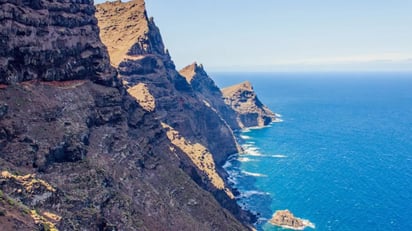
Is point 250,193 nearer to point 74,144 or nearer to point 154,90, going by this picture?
point 154,90

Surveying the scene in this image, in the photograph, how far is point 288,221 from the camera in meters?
158

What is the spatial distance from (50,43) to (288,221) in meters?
106

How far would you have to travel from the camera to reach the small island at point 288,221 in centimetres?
15688

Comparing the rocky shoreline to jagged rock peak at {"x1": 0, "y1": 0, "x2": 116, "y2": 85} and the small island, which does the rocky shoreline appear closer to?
jagged rock peak at {"x1": 0, "y1": 0, "x2": 116, "y2": 85}

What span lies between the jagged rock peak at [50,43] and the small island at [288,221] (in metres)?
84.7

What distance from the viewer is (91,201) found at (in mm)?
81438

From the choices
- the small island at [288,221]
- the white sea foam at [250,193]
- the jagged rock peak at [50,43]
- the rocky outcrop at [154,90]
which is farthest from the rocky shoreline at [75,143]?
the white sea foam at [250,193]

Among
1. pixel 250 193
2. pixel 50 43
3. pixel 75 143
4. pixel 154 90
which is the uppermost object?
pixel 50 43

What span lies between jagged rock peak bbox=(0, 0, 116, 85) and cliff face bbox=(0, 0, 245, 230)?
9.3 inches

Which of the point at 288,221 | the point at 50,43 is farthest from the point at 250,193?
the point at 50,43

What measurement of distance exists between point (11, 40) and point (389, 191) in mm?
162562

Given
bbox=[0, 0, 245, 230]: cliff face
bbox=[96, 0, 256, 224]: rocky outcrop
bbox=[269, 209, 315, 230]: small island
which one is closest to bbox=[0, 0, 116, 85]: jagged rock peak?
bbox=[0, 0, 245, 230]: cliff face

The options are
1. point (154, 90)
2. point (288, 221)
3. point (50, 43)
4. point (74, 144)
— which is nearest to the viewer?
point (74, 144)

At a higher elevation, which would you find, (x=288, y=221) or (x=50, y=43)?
(x=50, y=43)
